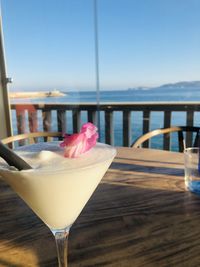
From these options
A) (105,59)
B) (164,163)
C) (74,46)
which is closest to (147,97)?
(105,59)

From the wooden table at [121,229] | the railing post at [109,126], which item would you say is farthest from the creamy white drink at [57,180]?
the railing post at [109,126]

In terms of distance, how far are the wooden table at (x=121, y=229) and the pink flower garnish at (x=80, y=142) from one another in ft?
0.68

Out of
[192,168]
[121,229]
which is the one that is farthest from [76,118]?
[121,229]

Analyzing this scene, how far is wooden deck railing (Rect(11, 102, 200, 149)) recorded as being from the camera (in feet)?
8.34

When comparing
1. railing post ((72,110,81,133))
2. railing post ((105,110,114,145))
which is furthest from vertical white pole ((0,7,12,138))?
railing post ((105,110,114,145))

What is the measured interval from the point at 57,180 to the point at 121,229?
10.3 inches

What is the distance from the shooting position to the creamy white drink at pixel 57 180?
381 millimetres

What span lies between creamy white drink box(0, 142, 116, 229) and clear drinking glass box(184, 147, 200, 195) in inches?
16.1

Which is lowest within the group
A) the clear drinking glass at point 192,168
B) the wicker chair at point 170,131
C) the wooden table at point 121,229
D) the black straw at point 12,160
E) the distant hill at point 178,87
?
the wicker chair at point 170,131

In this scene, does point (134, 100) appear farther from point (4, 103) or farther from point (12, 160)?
point (12, 160)

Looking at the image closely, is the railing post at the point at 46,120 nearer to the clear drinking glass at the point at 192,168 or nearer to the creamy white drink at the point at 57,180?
the clear drinking glass at the point at 192,168

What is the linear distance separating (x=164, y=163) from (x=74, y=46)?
2.14 meters

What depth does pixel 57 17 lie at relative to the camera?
274cm

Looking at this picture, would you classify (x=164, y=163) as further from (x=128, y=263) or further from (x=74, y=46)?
(x=74, y=46)
